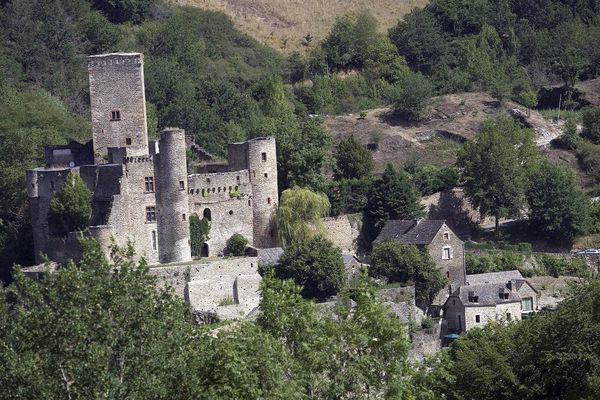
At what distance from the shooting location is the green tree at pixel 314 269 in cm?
5534

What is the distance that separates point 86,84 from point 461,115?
1733 cm

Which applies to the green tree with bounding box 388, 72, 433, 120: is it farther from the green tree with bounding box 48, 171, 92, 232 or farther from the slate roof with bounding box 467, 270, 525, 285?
the green tree with bounding box 48, 171, 92, 232

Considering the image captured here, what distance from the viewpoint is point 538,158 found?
69.8 meters

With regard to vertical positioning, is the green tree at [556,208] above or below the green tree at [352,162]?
below

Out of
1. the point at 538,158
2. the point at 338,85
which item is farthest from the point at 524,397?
the point at 338,85

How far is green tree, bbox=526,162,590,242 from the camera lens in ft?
211

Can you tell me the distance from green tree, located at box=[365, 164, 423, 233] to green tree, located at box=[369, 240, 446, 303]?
4336 millimetres

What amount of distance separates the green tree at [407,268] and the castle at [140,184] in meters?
3.98

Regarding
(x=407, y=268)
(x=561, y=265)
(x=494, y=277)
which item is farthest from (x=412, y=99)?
(x=407, y=268)

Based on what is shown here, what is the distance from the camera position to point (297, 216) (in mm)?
58812

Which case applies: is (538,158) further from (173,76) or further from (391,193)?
(173,76)

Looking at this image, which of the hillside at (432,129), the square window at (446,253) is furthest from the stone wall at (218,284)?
the hillside at (432,129)

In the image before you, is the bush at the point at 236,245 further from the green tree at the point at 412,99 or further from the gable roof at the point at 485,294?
the green tree at the point at 412,99

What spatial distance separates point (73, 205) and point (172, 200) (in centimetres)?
334
